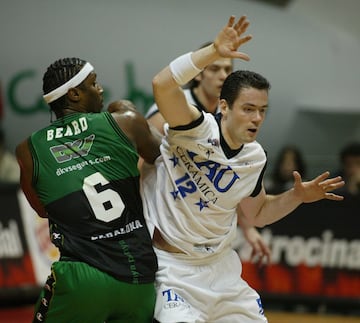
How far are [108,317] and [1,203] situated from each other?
Result: 5326 mm

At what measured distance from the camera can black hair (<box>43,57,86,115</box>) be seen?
15.7ft

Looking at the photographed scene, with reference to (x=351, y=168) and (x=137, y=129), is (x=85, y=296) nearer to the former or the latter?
(x=137, y=129)

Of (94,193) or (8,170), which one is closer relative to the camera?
(94,193)

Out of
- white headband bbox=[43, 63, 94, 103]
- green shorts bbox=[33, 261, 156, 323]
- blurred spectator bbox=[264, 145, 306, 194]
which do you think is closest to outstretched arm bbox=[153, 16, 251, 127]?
white headband bbox=[43, 63, 94, 103]

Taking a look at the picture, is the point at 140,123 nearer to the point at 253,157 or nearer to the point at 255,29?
the point at 253,157

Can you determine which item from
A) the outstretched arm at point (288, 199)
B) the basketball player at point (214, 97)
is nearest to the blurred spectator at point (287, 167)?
the basketball player at point (214, 97)

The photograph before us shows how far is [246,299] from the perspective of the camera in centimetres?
498

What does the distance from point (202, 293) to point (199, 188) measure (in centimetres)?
58

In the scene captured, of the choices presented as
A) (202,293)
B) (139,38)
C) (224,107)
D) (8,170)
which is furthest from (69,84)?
(139,38)

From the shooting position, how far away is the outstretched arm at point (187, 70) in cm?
445

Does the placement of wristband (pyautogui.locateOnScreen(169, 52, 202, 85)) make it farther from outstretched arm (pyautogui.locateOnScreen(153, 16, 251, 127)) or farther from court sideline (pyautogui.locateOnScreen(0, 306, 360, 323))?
court sideline (pyautogui.locateOnScreen(0, 306, 360, 323))

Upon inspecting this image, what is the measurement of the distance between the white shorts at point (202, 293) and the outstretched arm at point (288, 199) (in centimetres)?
36

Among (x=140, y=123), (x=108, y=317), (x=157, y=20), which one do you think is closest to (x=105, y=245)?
(x=108, y=317)

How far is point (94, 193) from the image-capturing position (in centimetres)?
462
